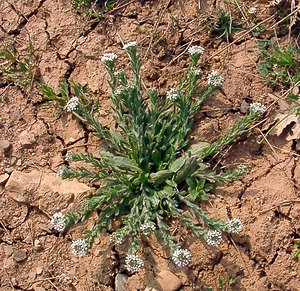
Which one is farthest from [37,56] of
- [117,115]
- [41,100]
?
[117,115]

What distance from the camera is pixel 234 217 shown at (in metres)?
3.60

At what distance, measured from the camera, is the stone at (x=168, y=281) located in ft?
11.4

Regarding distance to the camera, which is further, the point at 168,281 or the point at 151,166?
the point at 151,166

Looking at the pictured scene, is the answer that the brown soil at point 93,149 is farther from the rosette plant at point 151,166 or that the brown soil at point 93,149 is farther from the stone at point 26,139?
the rosette plant at point 151,166

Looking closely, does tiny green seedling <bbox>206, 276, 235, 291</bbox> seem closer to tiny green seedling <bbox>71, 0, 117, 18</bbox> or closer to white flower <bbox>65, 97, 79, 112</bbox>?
white flower <bbox>65, 97, 79, 112</bbox>

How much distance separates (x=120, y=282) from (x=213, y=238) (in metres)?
0.74

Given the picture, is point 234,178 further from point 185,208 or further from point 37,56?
point 37,56

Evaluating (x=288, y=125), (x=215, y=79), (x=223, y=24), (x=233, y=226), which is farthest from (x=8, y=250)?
(x=223, y=24)

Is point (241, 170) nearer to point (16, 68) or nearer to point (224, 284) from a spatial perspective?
point (224, 284)

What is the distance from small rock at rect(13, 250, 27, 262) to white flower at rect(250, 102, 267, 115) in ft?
6.42

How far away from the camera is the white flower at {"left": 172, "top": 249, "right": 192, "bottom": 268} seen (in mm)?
3277

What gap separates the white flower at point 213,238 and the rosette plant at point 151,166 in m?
0.07

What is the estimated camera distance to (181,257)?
3287 millimetres

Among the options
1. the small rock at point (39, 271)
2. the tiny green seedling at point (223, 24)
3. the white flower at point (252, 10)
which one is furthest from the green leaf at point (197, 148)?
the small rock at point (39, 271)
